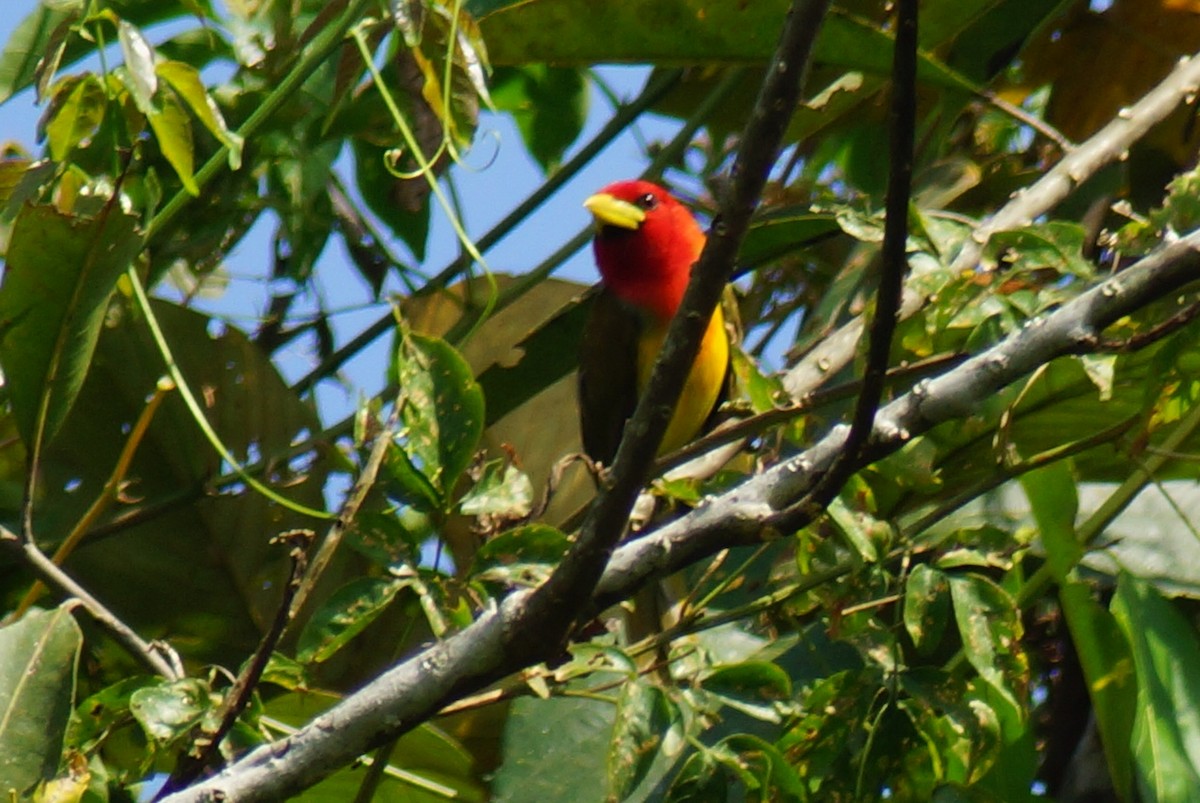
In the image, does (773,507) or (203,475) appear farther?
(203,475)

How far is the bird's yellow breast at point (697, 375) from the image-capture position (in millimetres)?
3613

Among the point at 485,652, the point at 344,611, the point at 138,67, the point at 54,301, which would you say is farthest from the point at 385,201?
the point at 485,652

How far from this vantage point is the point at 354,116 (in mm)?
3107

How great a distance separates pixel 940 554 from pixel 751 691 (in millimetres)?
389

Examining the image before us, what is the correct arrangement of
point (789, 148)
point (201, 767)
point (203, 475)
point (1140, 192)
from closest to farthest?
point (201, 767) < point (203, 475) < point (1140, 192) < point (789, 148)

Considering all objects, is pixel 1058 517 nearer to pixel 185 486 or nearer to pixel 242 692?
pixel 242 692

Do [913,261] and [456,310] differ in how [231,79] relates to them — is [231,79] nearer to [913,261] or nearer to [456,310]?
[456,310]

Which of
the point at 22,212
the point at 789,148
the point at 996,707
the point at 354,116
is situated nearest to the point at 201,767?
the point at 22,212

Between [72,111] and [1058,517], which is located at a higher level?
[72,111]

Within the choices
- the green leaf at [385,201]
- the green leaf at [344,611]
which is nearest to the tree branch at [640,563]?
the green leaf at [344,611]

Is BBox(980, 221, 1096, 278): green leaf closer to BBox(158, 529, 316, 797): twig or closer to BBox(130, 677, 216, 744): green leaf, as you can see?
BBox(158, 529, 316, 797): twig

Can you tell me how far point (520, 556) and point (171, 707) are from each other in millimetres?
→ 451

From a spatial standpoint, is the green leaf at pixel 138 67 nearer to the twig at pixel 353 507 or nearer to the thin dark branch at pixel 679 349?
the twig at pixel 353 507

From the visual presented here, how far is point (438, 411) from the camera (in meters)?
2.06
